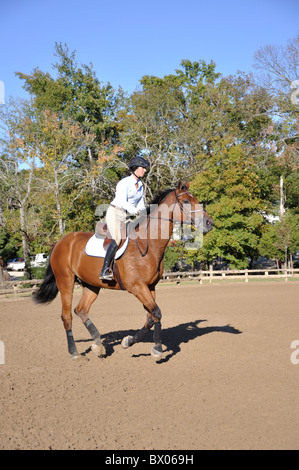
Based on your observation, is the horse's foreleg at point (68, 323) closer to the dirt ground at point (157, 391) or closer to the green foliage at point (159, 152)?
the dirt ground at point (157, 391)

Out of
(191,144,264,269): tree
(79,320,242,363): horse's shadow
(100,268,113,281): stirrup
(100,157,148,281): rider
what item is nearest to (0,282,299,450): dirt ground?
(79,320,242,363): horse's shadow

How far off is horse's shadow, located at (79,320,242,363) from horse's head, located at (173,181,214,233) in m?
2.66

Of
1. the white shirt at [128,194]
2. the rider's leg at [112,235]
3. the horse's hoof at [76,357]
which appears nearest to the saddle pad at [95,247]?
the rider's leg at [112,235]

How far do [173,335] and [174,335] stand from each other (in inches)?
1.0

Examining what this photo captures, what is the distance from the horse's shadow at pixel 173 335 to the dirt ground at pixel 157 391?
0.08 ft

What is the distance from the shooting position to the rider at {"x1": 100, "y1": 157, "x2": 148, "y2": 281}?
755 centimetres

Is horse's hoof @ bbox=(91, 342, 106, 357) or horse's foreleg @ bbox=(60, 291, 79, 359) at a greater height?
horse's foreleg @ bbox=(60, 291, 79, 359)

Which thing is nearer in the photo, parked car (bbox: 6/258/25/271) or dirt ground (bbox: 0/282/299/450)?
dirt ground (bbox: 0/282/299/450)

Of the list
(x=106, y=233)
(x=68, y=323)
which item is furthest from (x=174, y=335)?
(x=106, y=233)

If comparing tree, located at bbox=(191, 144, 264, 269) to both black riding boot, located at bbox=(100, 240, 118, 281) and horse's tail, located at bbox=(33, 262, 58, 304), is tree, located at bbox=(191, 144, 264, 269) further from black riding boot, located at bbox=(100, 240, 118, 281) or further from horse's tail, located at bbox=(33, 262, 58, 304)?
black riding boot, located at bbox=(100, 240, 118, 281)

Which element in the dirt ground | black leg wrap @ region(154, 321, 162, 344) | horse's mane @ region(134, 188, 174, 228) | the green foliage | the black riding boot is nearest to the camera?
the dirt ground

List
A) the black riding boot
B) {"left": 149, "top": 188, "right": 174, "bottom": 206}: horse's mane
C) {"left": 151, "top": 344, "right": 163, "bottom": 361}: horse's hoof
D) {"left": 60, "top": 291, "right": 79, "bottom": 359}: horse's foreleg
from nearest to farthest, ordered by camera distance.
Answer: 1. {"left": 151, "top": 344, "right": 163, "bottom": 361}: horse's hoof
2. the black riding boot
3. {"left": 149, "top": 188, "right": 174, "bottom": 206}: horse's mane
4. {"left": 60, "top": 291, "right": 79, "bottom": 359}: horse's foreleg

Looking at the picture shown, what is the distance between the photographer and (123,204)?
756cm
